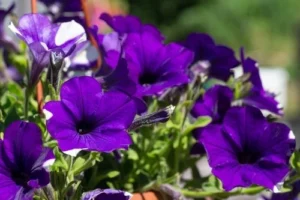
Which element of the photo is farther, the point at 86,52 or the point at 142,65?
the point at 86,52

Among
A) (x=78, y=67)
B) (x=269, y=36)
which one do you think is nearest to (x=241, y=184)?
(x=78, y=67)

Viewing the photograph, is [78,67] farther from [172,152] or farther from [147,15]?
[147,15]

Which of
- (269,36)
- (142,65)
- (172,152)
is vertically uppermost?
(142,65)

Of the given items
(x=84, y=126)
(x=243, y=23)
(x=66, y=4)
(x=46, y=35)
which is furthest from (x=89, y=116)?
(x=243, y=23)

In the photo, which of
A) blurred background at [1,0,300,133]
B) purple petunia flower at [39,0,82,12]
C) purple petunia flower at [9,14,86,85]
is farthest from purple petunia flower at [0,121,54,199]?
blurred background at [1,0,300,133]

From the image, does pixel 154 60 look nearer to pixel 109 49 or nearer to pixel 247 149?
pixel 109 49

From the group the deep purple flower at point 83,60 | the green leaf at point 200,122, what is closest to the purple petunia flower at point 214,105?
the green leaf at point 200,122
